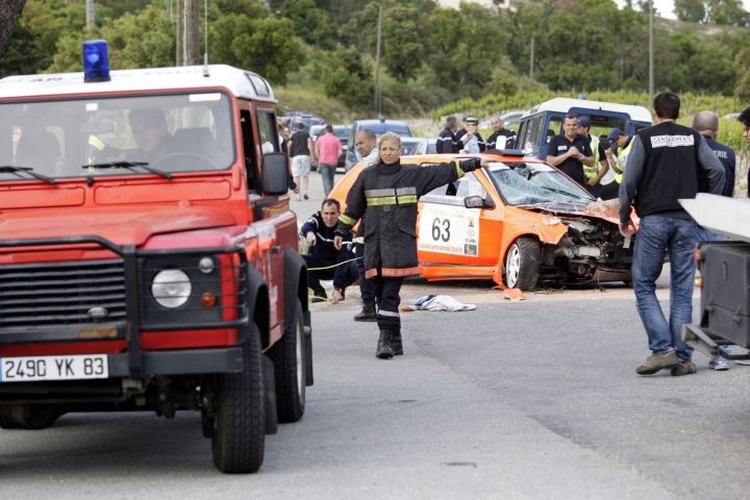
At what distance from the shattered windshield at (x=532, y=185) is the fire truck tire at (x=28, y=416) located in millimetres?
8774

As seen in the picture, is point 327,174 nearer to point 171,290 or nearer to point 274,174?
point 274,174

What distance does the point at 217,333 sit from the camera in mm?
7059

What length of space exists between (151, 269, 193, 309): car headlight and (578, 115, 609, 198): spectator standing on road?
14.7m

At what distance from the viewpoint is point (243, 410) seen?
739 centimetres

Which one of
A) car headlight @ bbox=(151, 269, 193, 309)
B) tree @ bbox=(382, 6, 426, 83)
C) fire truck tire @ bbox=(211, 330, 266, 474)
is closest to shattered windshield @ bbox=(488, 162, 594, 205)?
fire truck tire @ bbox=(211, 330, 266, 474)

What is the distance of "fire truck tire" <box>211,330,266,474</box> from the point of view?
291 inches

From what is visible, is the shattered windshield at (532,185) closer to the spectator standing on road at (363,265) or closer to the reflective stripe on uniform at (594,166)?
the spectator standing on road at (363,265)

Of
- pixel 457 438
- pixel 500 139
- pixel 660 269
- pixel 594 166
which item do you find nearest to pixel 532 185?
pixel 594 166

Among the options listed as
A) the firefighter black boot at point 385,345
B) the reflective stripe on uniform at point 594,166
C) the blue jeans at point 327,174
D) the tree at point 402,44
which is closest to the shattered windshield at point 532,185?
the reflective stripe on uniform at point 594,166

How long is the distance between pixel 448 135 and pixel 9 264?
19.5 metres

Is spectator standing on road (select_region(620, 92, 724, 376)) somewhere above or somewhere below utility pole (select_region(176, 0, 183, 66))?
below

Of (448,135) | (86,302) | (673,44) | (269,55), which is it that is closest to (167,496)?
(86,302)

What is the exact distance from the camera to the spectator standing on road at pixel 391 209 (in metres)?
12.0

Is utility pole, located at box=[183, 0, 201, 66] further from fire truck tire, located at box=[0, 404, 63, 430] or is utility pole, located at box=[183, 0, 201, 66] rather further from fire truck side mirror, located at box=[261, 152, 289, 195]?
fire truck side mirror, located at box=[261, 152, 289, 195]
